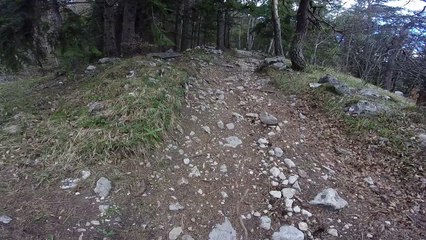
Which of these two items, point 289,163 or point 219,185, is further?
point 289,163

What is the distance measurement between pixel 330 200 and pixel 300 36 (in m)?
5.26

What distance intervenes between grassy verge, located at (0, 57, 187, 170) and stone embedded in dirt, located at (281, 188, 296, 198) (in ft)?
5.34

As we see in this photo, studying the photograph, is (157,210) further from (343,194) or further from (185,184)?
(343,194)

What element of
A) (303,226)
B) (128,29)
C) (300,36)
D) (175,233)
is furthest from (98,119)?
(300,36)

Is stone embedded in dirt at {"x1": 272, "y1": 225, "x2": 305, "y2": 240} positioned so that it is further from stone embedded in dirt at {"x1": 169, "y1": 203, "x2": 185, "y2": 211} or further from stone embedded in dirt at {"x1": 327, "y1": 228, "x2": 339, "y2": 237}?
stone embedded in dirt at {"x1": 169, "y1": 203, "x2": 185, "y2": 211}

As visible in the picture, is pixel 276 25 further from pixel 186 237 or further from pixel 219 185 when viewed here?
pixel 186 237

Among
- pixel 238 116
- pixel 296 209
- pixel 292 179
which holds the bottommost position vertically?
pixel 296 209

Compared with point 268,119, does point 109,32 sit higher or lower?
higher

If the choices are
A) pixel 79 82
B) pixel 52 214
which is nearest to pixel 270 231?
pixel 52 214

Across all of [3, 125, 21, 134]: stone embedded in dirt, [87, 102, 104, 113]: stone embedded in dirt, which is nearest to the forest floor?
[3, 125, 21, 134]: stone embedded in dirt

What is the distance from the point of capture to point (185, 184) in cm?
351

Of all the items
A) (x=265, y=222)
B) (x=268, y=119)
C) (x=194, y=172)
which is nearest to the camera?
(x=265, y=222)

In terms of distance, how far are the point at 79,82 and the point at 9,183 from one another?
2.86 m

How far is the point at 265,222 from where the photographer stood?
10.3 feet
